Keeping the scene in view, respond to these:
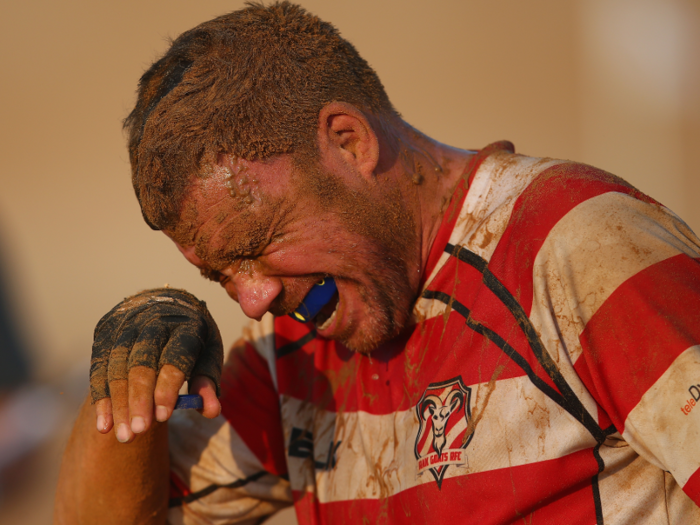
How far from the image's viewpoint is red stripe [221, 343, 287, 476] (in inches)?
60.6

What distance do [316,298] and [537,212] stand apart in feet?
1.60

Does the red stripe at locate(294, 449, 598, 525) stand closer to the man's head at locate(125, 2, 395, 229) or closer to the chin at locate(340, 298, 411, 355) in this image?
the chin at locate(340, 298, 411, 355)

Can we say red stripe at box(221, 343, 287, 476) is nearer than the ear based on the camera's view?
No

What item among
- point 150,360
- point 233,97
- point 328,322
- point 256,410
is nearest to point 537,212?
point 328,322

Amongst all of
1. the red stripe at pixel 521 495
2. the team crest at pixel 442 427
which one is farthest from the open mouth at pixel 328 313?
the red stripe at pixel 521 495

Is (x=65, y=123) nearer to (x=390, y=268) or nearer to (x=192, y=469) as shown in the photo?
(x=192, y=469)

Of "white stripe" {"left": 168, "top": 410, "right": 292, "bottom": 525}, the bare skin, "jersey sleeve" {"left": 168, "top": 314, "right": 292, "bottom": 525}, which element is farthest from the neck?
"white stripe" {"left": 168, "top": 410, "right": 292, "bottom": 525}

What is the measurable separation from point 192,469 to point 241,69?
3.25 feet

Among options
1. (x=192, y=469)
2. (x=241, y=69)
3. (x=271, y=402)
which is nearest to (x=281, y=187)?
(x=241, y=69)

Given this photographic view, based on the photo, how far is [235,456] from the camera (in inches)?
59.4

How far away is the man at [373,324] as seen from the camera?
3.00ft

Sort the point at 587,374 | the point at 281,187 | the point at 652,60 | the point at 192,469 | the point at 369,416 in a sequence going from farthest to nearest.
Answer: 1. the point at 652,60
2. the point at 192,469
3. the point at 369,416
4. the point at 281,187
5. the point at 587,374

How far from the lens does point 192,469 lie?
1508mm

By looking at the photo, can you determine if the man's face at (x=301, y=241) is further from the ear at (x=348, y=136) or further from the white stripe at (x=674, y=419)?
the white stripe at (x=674, y=419)
